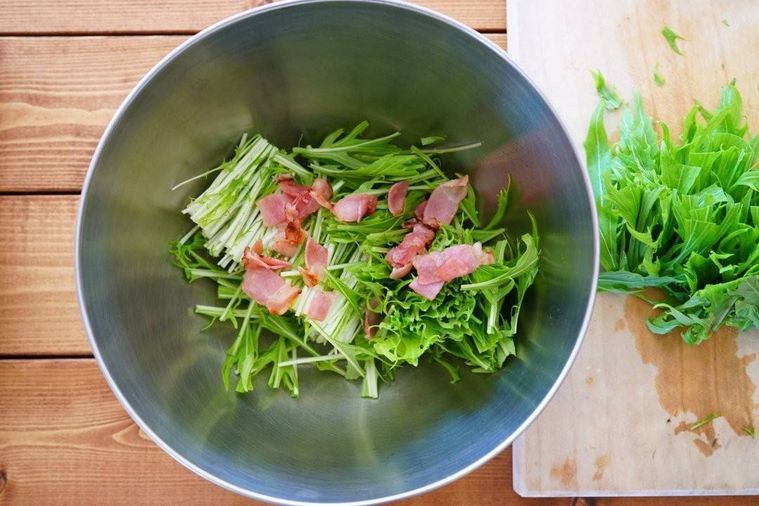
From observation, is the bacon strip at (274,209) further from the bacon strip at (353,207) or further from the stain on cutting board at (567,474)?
the stain on cutting board at (567,474)

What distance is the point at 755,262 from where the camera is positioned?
3.12 ft

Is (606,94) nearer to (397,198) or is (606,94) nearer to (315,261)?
(397,198)

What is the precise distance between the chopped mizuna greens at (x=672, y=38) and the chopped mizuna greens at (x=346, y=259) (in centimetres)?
37

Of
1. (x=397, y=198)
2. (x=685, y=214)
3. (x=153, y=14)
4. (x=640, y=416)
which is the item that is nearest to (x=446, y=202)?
(x=397, y=198)

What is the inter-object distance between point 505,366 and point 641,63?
Answer: 20.4 inches

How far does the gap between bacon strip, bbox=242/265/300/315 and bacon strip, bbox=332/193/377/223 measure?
5.0 inches

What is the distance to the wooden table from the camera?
1.09 m

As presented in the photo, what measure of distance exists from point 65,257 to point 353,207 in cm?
47

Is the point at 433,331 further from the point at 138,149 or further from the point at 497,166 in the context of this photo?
the point at 138,149

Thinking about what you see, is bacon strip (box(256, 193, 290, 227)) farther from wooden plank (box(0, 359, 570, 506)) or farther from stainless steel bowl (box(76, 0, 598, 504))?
wooden plank (box(0, 359, 570, 506))

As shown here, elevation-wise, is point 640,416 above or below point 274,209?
below

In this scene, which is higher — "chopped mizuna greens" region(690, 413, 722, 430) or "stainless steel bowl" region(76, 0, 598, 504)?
"stainless steel bowl" region(76, 0, 598, 504)

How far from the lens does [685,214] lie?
940 mm

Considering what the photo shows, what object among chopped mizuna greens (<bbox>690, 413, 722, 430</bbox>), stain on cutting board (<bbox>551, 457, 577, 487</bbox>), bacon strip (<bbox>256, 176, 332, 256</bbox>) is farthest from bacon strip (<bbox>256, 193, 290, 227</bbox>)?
chopped mizuna greens (<bbox>690, 413, 722, 430</bbox>)
